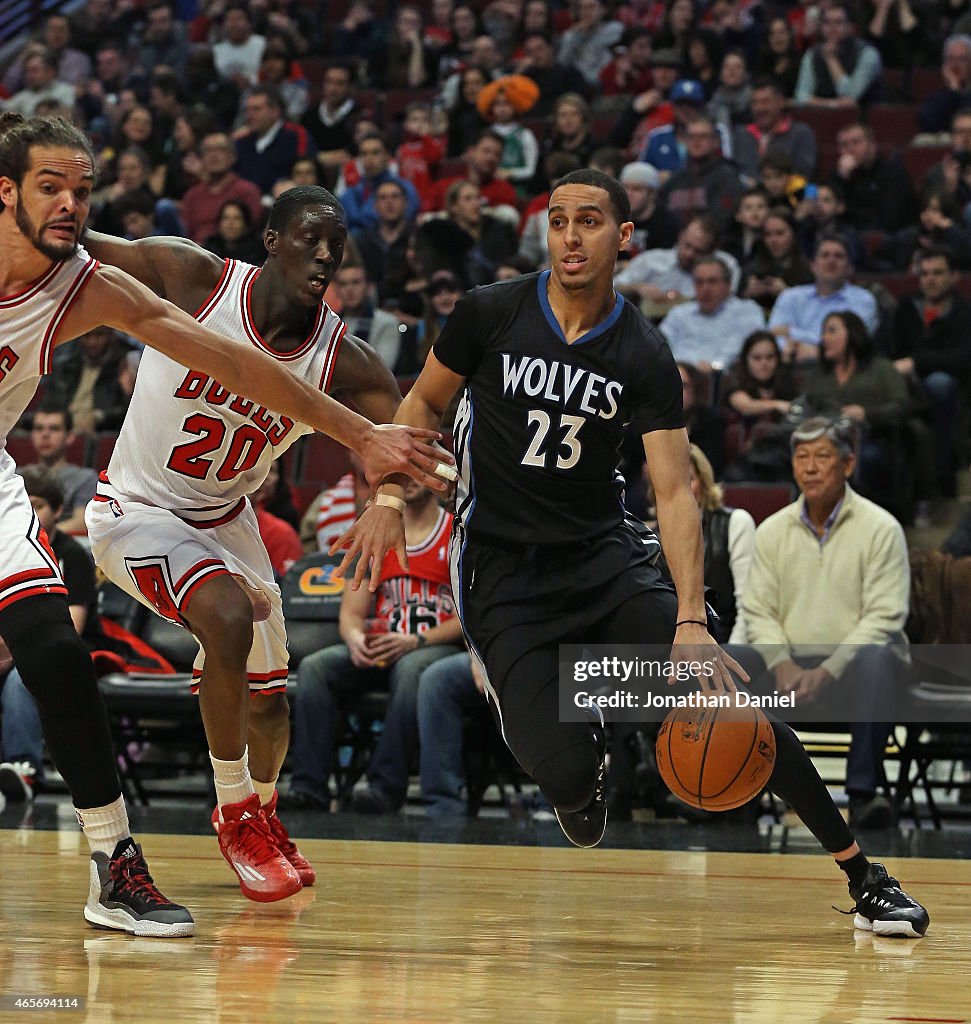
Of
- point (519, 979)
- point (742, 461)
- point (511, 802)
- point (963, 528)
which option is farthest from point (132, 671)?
point (519, 979)

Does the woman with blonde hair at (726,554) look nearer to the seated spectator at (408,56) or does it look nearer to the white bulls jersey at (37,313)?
the white bulls jersey at (37,313)

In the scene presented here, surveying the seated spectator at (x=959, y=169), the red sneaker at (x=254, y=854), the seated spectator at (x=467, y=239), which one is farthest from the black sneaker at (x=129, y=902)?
the seated spectator at (x=959, y=169)

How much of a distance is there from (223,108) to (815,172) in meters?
5.64

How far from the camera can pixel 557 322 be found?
4367mm

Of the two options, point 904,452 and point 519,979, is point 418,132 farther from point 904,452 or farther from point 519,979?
point 519,979

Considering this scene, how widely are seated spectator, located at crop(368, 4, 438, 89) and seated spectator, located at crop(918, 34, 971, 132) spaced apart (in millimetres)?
4745

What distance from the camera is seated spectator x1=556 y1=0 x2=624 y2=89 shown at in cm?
1399

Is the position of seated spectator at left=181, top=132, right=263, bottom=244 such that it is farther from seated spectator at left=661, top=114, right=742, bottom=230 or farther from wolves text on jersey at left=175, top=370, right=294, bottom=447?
wolves text on jersey at left=175, top=370, right=294, bottom=447

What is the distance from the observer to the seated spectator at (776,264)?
1037cm

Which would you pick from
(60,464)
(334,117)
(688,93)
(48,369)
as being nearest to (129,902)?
(48,369)

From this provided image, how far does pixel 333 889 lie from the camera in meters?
4.97

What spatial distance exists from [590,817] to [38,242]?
2.02 m

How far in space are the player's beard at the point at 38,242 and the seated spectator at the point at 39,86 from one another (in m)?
12.2

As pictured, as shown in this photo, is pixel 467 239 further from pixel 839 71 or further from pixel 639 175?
pixel 839 71
